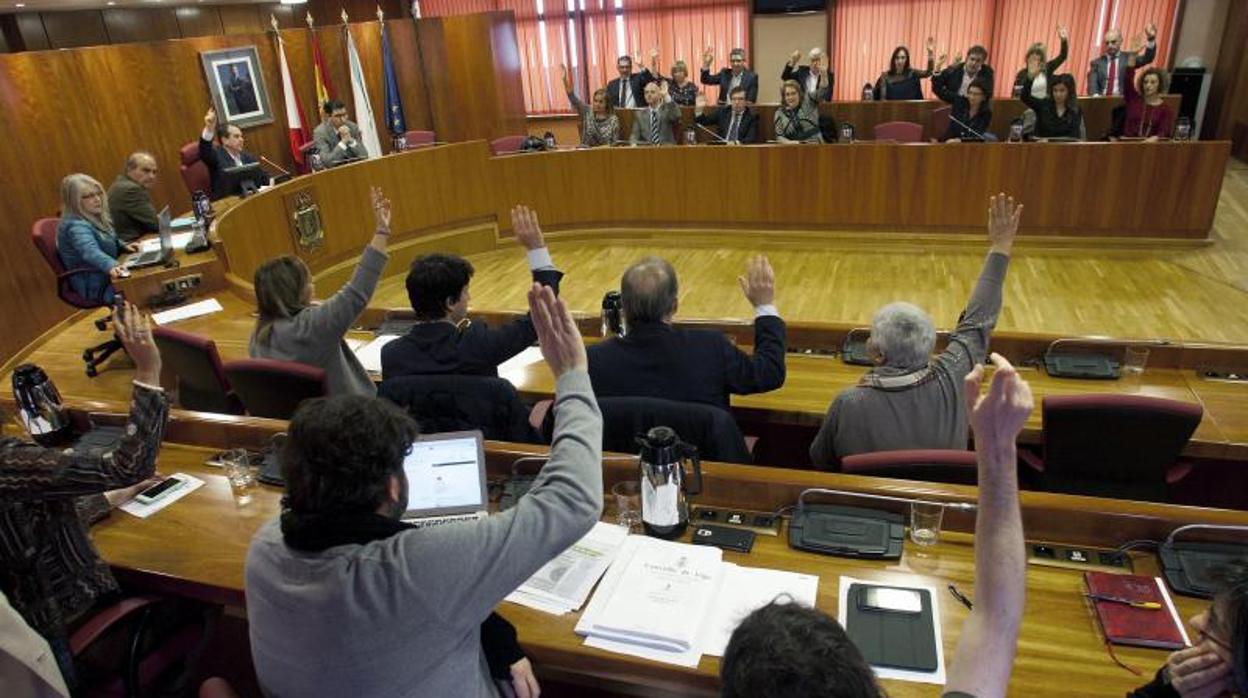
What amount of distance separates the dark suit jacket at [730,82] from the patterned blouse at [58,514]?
6.80m

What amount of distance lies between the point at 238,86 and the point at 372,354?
6.03 metres

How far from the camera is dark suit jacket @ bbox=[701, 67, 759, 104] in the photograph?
26.1 ft

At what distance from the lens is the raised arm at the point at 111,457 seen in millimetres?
1694

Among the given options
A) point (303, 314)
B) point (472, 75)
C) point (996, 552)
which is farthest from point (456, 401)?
point (472, 75)

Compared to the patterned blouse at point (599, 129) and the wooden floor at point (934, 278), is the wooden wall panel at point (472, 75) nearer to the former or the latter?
the patterned blouse at point (599, 129)

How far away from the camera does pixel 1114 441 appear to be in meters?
2.42

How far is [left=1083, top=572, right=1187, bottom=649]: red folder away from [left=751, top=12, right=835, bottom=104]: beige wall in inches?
356

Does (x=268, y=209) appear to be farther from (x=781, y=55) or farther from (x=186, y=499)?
(x=781, y=55)

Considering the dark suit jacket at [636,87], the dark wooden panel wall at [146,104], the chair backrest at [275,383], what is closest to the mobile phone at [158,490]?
the chair backrest at [275,383]

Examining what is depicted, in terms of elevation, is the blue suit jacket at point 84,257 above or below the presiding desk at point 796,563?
above

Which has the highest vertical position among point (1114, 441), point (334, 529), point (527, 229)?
point (527, 229)

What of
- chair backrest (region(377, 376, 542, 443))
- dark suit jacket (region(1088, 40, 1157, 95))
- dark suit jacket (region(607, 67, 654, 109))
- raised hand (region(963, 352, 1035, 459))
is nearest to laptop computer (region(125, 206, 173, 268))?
chair backrest (region(377, 376, 542, 443))

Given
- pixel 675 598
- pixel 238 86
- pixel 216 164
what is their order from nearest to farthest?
1. pixel 675 598
2. pixel 216 164
3. pixel 238 86

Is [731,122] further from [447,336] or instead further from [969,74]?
[447,336]
